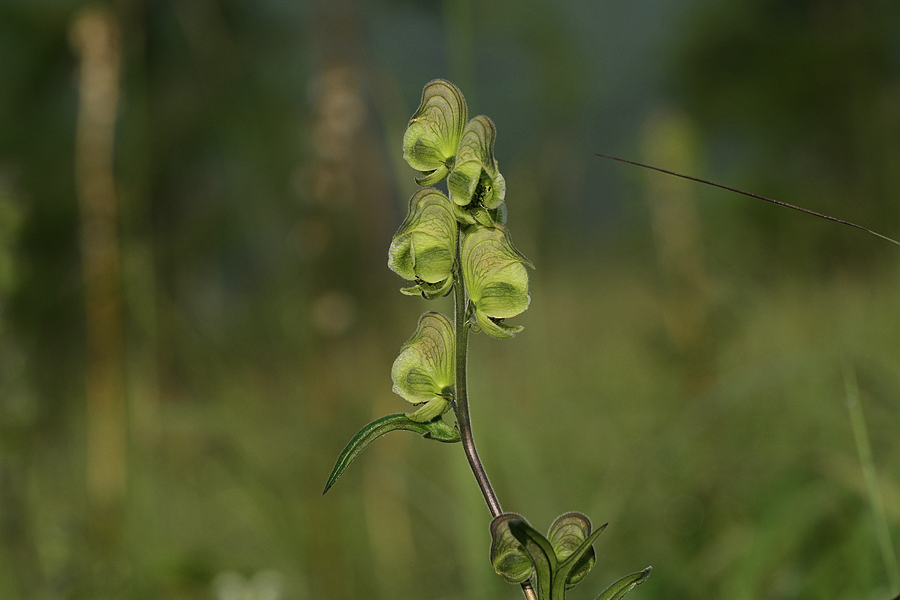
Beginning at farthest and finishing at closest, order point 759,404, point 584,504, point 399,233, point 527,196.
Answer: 1. point 527,196
2. point 759,404
3. point 584,504
4. point 399,233

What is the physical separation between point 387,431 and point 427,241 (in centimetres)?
11

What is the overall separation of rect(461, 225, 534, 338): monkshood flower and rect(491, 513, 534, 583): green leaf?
101 millimetres

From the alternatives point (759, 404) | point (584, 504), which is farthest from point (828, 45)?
point (584, 504)

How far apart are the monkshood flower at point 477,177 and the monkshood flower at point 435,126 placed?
0.02 m

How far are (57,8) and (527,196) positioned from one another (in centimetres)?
353

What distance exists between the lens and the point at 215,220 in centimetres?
392

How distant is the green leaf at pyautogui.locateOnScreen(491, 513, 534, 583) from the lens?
17.2 inches

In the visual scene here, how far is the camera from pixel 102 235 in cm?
166

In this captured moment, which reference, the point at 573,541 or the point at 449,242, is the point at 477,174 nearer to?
the point at 449,242

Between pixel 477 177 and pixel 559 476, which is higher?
pixel 477 177

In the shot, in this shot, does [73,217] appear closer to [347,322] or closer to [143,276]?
[143,276]

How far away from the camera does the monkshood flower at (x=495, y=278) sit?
1.50 ft

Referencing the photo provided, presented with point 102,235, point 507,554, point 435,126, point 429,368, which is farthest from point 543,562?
point 102,235

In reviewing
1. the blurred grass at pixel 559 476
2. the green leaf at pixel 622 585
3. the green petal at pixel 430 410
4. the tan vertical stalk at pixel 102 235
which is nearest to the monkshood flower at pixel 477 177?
the green petal at pixel 430 410
